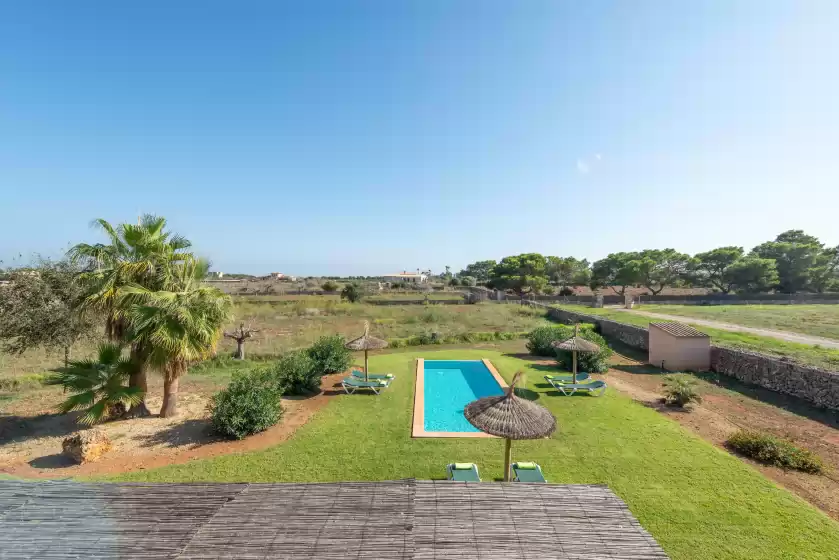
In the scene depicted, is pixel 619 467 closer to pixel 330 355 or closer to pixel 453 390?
pixel 453 390

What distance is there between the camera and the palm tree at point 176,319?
827 cm

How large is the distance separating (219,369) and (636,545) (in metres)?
16.0

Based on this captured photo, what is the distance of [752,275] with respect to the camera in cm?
4603

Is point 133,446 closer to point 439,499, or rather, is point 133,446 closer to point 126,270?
point 126,270

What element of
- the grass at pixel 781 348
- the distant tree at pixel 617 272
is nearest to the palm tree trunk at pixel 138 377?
the grass at pixel 781 348

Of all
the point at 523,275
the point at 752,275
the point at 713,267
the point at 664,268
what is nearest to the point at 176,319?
the point at 523,275

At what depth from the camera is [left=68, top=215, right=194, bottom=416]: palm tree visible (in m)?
8.55

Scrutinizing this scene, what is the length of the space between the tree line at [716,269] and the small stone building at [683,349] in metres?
38.5

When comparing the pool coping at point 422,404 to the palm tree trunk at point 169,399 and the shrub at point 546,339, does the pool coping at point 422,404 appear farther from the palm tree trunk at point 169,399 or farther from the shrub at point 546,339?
the palm tree trunk at point 169,399

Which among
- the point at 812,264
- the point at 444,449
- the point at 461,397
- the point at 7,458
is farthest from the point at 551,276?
the point at 7,458

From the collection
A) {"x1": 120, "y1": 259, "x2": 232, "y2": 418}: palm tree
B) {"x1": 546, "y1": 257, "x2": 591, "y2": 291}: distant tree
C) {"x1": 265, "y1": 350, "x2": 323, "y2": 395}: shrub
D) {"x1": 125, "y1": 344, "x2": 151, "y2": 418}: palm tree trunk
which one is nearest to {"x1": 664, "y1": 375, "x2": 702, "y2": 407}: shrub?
{"x1": 265, "y1": 350, "x2": 323, "y2": 395}: shrub

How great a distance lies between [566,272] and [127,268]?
6526cm

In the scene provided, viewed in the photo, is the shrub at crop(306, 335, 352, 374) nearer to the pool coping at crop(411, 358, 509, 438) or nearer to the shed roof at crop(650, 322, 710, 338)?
the pool coping at crop(411, 358, 509, 438)

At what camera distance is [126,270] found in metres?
8.72
